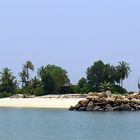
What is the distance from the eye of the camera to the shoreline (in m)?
111

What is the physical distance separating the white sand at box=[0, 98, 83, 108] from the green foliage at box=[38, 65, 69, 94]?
35.7 ft

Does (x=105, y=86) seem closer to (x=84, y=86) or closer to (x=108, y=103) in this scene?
(x=84, y=86)

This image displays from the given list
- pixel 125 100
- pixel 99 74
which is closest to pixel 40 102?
pixel 99 74

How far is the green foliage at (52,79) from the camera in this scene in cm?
13200

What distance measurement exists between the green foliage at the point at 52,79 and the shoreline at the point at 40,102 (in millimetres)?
10632

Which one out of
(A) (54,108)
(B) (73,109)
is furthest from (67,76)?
(B) (73,109)

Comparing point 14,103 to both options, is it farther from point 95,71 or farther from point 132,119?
point 132,119

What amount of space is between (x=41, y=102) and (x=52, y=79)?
17367mm

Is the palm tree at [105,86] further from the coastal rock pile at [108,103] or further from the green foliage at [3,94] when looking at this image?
the coastal rock pile at [108,103]

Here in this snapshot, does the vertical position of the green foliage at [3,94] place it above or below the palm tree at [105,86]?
below

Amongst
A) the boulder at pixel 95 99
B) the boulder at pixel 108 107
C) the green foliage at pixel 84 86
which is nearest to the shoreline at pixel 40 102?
the green foliage at pixel 84 86

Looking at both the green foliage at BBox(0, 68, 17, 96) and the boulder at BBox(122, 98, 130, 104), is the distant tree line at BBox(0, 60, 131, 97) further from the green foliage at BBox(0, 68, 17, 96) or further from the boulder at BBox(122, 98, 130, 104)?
the boulder at BBox(122, 98, 130, 104)

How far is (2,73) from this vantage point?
14488 centimetres

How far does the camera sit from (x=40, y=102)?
11562 centimetres
